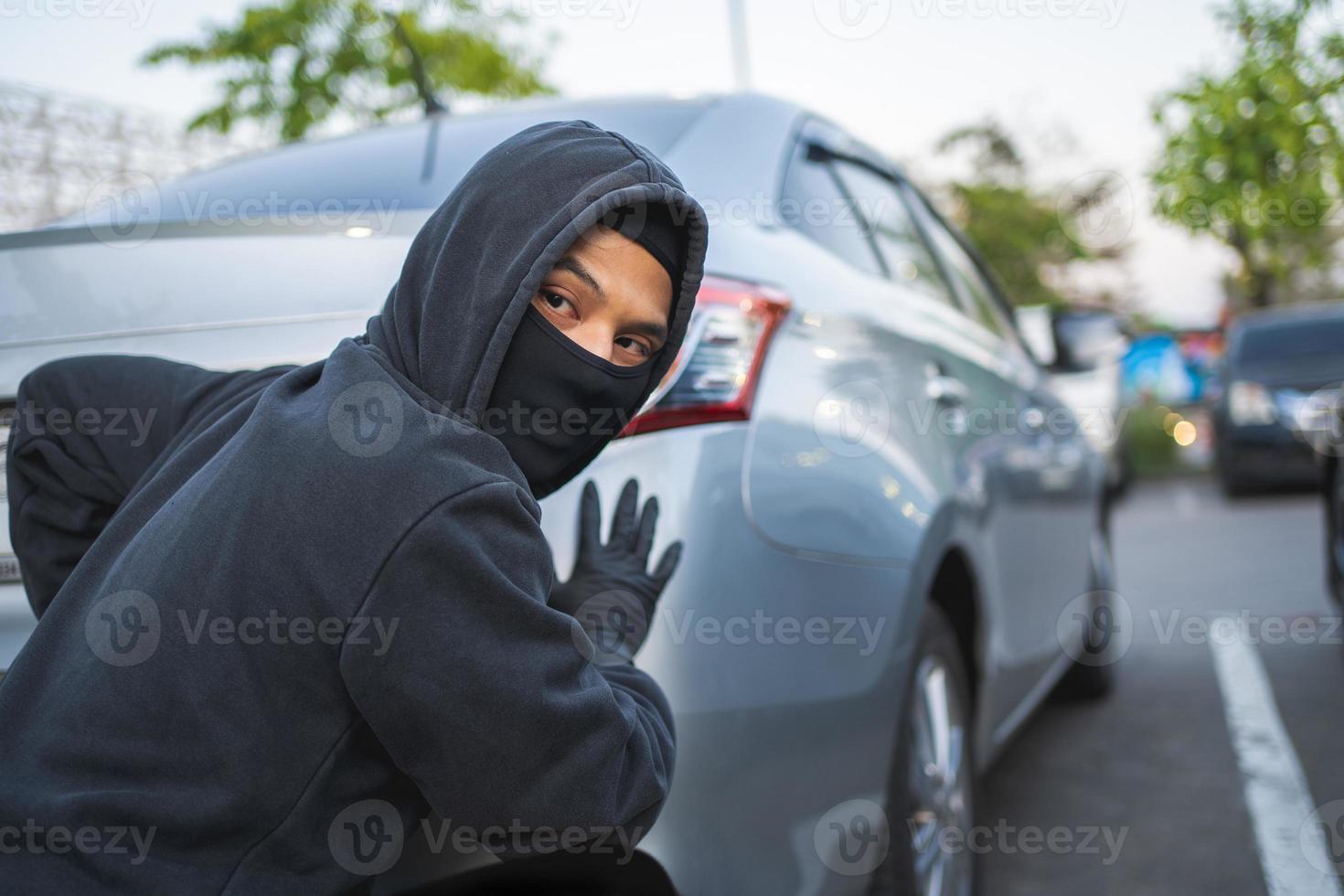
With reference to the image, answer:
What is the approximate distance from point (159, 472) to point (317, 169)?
1.34m

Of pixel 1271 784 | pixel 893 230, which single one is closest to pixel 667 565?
pixel 893 230

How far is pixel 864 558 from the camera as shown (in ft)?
6.76

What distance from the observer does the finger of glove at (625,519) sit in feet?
5.33

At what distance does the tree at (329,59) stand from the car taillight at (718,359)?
8.48 metres

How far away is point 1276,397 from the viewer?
10.9 m

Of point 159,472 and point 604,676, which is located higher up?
point 159,472

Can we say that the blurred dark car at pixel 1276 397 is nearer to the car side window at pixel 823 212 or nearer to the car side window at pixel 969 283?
the car side window at pixel 969 283

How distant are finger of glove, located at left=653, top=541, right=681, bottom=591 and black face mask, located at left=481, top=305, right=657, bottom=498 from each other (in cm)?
22

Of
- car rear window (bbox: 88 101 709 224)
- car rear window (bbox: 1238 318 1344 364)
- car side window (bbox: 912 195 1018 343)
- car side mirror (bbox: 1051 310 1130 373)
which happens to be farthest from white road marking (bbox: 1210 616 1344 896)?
car rear window (bbox: 1238 318 1344 364)

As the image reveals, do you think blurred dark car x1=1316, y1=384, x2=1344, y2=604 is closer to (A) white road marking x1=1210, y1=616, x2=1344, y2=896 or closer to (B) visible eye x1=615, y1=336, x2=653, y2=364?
(A) white road marking x1=1210, y1=616, x2=1344, y2=896

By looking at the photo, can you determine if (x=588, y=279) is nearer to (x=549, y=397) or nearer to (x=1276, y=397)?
(x=549, y=397)

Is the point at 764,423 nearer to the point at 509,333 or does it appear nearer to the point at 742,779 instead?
the point at 742,779

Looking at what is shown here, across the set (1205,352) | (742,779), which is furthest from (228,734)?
(1205,352)

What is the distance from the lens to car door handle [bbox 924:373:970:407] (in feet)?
8.41
